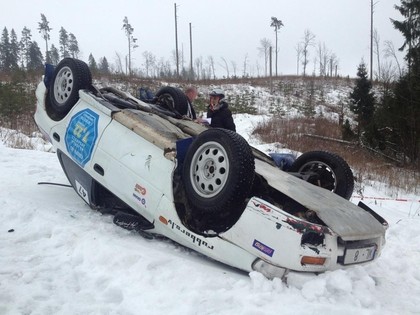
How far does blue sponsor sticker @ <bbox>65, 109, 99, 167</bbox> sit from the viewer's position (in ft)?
13.1

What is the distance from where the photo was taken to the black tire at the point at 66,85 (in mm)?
4340

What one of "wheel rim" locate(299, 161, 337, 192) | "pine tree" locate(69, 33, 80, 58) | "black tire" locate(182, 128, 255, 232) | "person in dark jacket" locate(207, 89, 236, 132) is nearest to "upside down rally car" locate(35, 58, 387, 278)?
"black tire" locate(182, 128, 255, 232)

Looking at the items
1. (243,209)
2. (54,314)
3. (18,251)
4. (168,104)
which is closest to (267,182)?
(243,209)

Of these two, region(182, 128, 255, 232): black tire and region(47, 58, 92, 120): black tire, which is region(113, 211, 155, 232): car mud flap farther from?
region(47, 58, 92, 120): black tire

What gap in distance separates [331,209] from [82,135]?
2733mm

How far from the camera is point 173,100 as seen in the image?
5469mm

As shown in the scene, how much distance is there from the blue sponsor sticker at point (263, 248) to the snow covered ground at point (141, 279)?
18 centimetres

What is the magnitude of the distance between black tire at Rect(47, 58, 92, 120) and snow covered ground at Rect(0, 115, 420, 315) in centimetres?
119

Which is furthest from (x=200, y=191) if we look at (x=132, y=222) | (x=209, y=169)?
(x=132, y=222)

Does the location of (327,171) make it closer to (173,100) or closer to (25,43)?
(173,100)

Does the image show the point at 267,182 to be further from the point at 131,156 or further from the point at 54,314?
the point at 54,314

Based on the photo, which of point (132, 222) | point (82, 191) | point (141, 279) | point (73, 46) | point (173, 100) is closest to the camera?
point (141, 279)

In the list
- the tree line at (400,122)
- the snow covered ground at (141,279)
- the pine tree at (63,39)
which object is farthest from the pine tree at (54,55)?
the snow covered ground at (141,279)

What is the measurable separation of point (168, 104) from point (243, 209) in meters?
2.97
